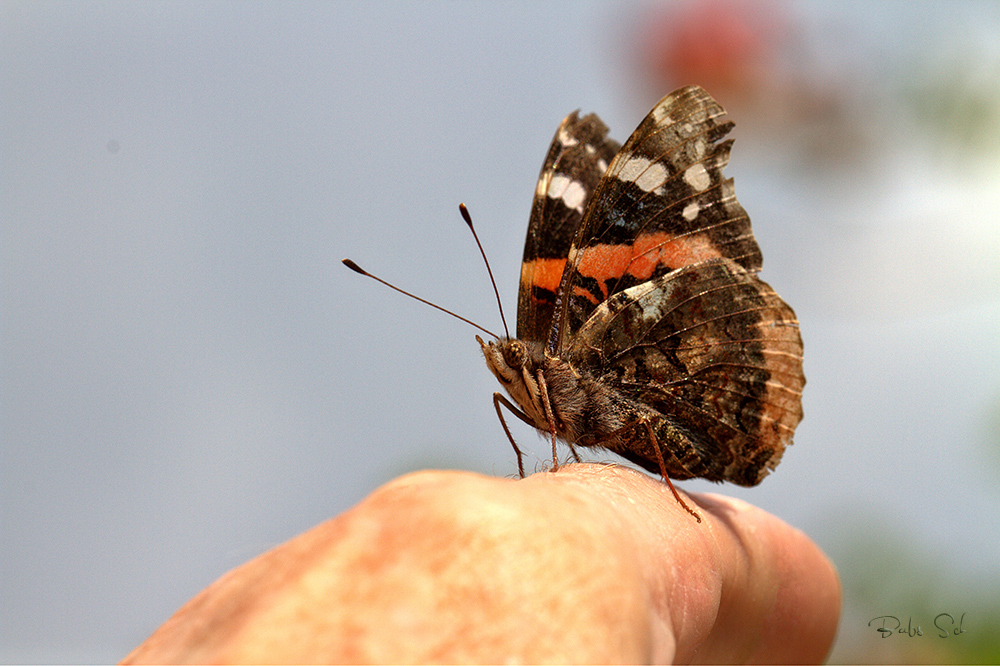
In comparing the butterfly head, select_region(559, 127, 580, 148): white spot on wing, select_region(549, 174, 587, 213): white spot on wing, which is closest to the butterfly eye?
the butterfly head

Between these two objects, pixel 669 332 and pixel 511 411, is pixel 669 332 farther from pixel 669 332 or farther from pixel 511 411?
pixel 511 411

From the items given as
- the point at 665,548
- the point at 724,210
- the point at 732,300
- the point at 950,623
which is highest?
the point at 724,210

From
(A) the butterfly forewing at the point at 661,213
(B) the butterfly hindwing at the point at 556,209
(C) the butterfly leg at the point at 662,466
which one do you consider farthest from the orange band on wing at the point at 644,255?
(C) the butterfly leg at the point at 662,466

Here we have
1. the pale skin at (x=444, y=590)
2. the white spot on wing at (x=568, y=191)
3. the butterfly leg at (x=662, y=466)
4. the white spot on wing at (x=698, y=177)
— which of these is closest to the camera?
the pale skin at (x=444, y=590)

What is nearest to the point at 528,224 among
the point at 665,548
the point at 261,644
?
the point at 665,548

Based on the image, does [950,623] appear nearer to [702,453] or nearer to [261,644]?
[702,453]

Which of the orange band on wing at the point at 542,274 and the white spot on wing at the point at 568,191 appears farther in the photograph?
the white spot on wing at the point at 568,191

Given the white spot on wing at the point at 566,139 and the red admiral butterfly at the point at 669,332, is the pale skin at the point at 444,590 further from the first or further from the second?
the white spot on wing at the point at 566,139
